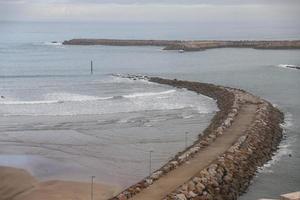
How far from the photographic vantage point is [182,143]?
70.3 ft

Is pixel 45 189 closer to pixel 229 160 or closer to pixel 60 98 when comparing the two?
pixel 229 160

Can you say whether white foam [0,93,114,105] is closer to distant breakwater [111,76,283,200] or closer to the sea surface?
the sea surface

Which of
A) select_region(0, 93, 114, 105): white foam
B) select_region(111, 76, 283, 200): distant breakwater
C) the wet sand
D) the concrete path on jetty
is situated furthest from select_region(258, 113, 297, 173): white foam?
select_region(0, 93, 114, 105): white foam

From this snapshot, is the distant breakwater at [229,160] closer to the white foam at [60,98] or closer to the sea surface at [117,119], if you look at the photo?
the sea surface at [117,119]

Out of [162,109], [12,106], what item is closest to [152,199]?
[162,109]

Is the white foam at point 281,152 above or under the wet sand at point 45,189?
above

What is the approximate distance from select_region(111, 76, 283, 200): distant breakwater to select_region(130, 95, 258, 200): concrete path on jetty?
0.16 m

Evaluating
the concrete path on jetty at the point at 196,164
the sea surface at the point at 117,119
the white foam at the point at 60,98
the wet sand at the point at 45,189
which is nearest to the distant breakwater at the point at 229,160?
the concrete path on jetty at the point at 196,164

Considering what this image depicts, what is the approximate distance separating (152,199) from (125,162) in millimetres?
5132

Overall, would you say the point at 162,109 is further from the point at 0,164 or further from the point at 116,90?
the point at 0,164

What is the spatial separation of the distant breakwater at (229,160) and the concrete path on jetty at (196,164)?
0.54 ft

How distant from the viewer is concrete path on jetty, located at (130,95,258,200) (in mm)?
14180

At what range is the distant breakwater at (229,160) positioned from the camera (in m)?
14.6

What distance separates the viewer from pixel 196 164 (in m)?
16.8
